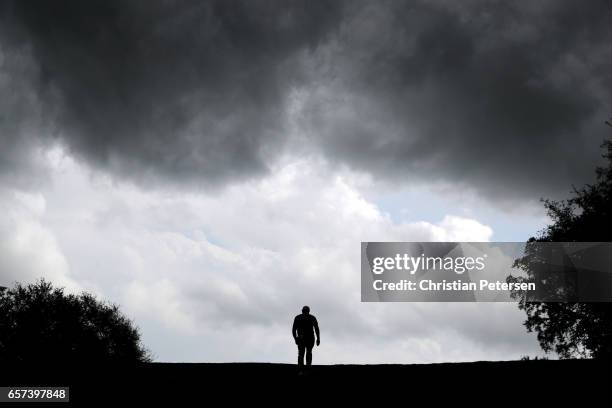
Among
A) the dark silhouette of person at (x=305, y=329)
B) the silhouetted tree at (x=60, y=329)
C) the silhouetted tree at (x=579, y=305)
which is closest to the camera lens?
the dark silhouette of person at (x=305, y=329)

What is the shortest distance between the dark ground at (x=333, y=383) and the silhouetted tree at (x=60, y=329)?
34.0 m

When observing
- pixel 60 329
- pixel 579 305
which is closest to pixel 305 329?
pixel 579 305

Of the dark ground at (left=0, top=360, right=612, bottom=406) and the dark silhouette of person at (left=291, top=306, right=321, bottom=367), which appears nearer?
the dark ground at (left=0, top=360, right=612, bottom=406)

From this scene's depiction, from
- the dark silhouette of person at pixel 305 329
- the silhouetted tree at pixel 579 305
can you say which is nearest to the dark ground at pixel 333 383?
the dark silhouette of person at pixel 305 329

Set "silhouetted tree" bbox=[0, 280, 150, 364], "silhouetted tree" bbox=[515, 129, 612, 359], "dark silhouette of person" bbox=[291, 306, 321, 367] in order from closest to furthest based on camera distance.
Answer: "dark silhouette of person" bbox=[291, 306, 321, 367]
"silhouetted tree" bbox=[515, 129, 612, 359]
"silhouetted tree" bbox=[0, 280, 150, 364]

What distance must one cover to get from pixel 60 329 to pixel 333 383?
146ft

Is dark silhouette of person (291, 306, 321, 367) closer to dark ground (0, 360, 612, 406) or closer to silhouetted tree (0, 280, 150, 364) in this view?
dark ground (0, 360, 612, 406)

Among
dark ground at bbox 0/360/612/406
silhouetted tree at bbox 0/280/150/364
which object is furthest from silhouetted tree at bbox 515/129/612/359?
silhouetted tree at bbox 0/280/150/364

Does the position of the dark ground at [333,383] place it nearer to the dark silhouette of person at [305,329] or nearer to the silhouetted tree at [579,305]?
the dark silhouette of person at [305,329]

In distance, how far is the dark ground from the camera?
14867 mm

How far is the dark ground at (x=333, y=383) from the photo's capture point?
14867 mm

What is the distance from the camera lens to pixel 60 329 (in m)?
53.5

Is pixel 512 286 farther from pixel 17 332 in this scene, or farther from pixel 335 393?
pixel 17 332

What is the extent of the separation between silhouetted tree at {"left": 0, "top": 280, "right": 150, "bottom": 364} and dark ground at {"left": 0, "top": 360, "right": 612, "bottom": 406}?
34.0 metres
